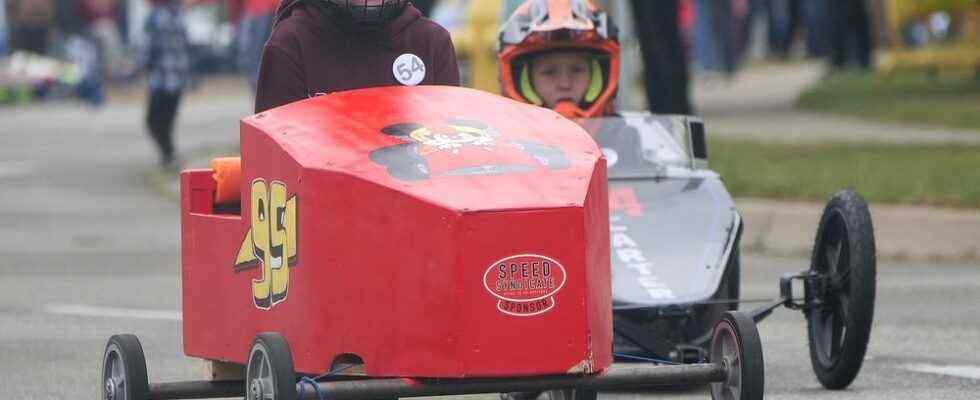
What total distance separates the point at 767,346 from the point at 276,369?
3943 mm

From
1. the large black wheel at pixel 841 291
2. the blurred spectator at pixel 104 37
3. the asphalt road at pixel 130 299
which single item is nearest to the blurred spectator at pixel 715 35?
the asphalt road at pixel 130 299

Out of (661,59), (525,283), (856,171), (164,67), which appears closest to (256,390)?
(525,283)

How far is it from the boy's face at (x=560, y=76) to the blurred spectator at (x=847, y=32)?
56.4 ft

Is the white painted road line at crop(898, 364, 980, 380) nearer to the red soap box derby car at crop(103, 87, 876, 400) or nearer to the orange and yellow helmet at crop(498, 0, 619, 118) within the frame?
the orange and yellow helmet at crop(498, 0, 619, 118)

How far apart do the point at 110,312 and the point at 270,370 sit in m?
5.43

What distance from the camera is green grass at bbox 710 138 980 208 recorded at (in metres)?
12.9

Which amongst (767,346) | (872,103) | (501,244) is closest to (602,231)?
(501,244)

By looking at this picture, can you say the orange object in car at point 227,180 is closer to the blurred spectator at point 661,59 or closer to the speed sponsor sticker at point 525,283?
the speed sponsor sticker at point 525,283

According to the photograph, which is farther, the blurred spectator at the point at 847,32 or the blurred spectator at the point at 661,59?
the blurred spectator at the point at 847,32

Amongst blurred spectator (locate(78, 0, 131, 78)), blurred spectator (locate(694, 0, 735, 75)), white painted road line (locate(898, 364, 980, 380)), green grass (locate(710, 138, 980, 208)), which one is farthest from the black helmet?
blurred spectator (locate(78, 0, 131, 78))

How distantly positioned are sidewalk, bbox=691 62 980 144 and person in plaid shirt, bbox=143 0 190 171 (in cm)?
465

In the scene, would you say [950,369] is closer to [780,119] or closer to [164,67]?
[164,67]

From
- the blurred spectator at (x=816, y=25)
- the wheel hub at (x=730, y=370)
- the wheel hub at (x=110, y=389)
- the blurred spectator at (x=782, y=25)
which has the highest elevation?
the wheel hub at (x=730, y=370)

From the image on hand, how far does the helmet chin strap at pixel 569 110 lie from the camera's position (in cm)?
860
